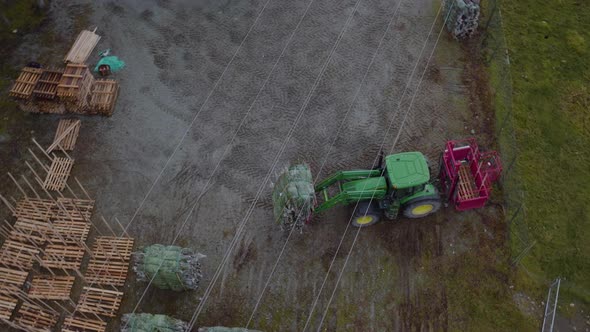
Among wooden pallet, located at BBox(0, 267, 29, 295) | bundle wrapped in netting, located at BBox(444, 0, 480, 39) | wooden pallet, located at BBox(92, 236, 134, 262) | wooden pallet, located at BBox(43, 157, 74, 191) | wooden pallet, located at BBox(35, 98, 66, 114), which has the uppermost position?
bundle wrapped in netting, located at BBox(444, 0, 480, 39)

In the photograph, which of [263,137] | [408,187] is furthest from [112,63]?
[408,187]

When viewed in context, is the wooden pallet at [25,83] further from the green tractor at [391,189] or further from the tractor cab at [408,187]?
the tractor cab at [408,187]

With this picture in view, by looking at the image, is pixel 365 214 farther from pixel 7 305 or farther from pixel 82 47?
pixel 82 47

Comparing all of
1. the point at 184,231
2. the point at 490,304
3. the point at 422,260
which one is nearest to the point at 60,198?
the point at 184,231

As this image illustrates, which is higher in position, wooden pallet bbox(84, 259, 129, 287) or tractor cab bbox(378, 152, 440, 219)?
tractor cab bbox(378, 152, 440, 219)

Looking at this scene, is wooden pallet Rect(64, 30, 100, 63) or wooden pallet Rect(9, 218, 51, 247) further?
wooden pallet Rect(64, 30, 100, 63)

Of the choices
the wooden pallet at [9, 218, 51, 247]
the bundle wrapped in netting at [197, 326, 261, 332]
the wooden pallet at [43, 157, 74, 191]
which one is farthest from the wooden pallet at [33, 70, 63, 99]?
the bundle wrapped in netting at [197, 326, 261, 332]

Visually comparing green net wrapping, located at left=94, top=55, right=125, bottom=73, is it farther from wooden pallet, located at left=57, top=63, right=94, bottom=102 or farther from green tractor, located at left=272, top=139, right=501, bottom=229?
green tractor, located at left=272, top=139, right=501, bottom=229
